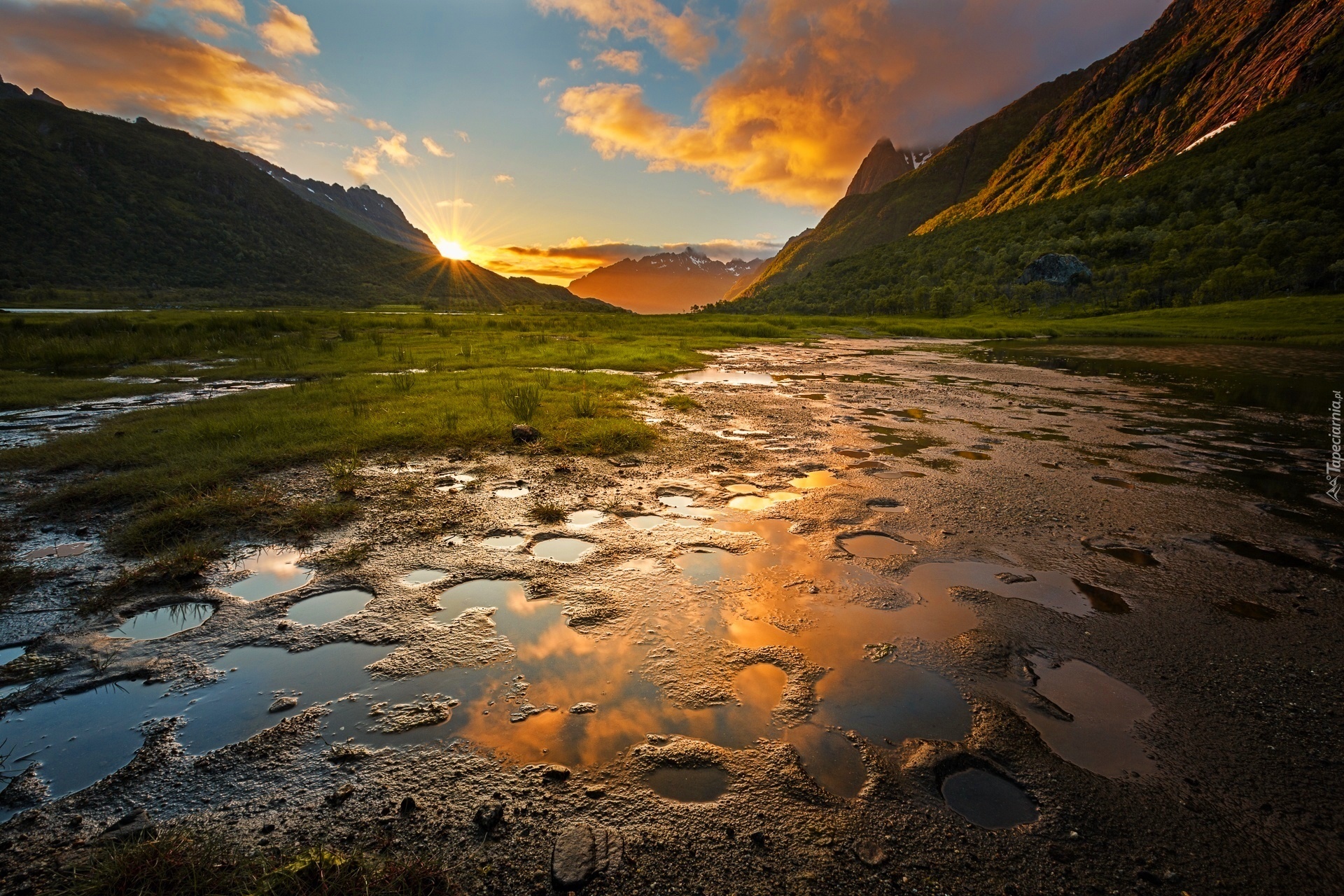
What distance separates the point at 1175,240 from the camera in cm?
7256

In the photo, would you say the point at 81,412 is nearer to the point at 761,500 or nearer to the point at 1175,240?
the point at 761,500

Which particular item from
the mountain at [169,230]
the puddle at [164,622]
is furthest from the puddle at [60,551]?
the mountain at [169,230]

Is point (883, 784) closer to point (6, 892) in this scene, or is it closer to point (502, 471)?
point (6, 892)

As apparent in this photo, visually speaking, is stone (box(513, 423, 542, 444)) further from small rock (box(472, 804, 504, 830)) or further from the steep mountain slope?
the steep mountain slope

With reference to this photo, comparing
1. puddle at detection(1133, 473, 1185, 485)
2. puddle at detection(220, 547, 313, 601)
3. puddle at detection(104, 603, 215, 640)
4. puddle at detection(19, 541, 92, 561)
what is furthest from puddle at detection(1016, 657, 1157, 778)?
puddle at detection(19, 541, 92, 561)

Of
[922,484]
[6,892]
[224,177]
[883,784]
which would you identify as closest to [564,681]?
[883,784]

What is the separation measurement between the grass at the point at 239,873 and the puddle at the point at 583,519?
3952mm

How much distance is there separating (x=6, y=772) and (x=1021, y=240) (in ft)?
433

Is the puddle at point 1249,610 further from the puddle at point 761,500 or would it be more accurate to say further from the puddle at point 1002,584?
the puddle at point 761,500

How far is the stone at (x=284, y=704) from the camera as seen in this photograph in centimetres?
321

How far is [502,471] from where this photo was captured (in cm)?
792

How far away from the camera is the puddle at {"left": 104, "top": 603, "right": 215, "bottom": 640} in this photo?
3895 mm

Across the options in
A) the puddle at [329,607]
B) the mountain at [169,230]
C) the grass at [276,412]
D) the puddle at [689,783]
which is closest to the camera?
the puddle at [689,783]

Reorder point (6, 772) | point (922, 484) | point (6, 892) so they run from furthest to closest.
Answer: point (922, 484), point (6, 772), point (6, 892)
